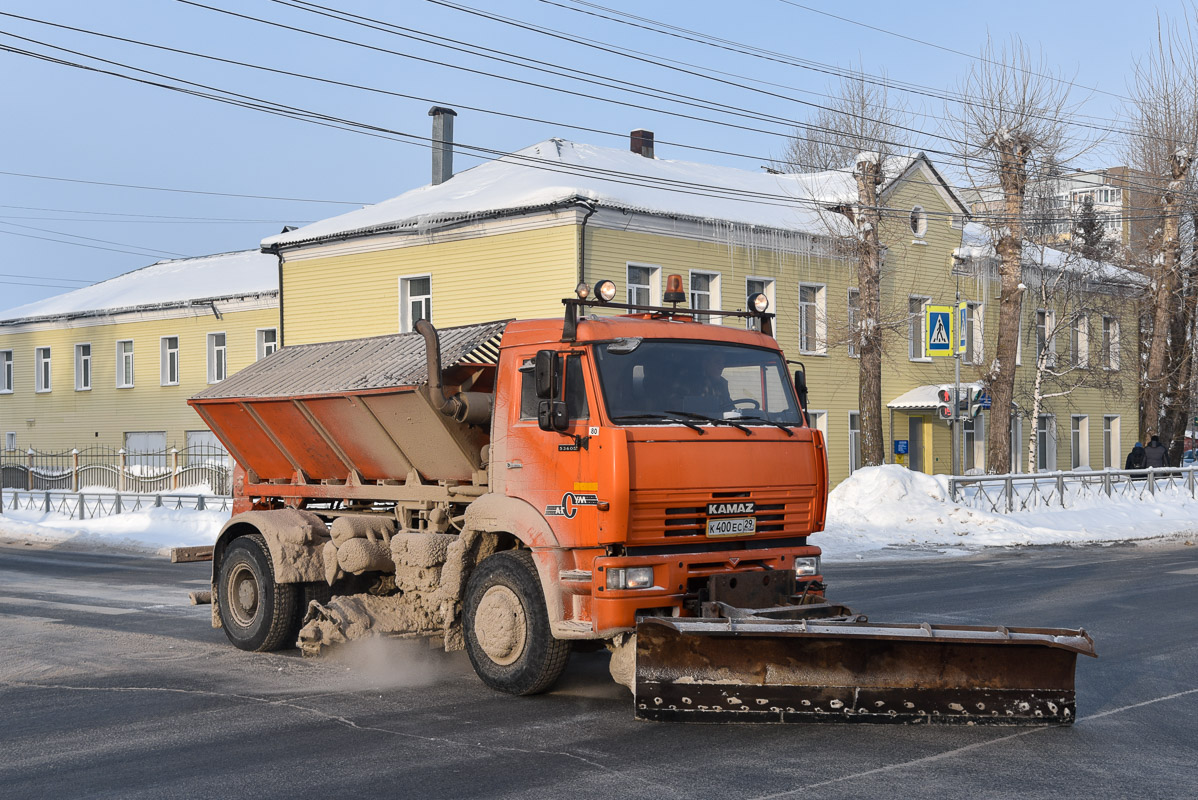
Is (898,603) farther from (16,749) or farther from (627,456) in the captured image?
(16,749)

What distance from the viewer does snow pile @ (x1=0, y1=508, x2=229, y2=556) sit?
76.7ft

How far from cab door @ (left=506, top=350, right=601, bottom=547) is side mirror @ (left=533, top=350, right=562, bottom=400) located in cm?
8

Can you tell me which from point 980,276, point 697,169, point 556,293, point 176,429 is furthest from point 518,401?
point 176,429

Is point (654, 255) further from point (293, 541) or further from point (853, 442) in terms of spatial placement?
point (293, 541)

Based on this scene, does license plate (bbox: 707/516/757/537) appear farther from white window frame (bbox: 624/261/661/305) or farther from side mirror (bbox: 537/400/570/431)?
white window frame (bbox: 624/261/661/305)

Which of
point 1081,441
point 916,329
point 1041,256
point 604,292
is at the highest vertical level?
point 1041,256

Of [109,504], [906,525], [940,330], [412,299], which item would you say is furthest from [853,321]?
[109,504]

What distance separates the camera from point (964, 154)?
30.8 meters

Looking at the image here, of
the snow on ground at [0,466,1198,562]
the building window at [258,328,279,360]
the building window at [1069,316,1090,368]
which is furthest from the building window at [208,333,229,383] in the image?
the building window at [1069,316,1090,368]

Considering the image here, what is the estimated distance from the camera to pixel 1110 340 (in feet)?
147

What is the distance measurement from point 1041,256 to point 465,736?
1255 inches

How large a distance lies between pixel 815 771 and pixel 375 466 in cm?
513

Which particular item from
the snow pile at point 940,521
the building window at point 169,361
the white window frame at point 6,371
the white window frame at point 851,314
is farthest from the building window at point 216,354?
the snow pile at point 940,521

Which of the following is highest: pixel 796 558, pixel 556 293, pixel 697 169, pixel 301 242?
pixel 697 169
